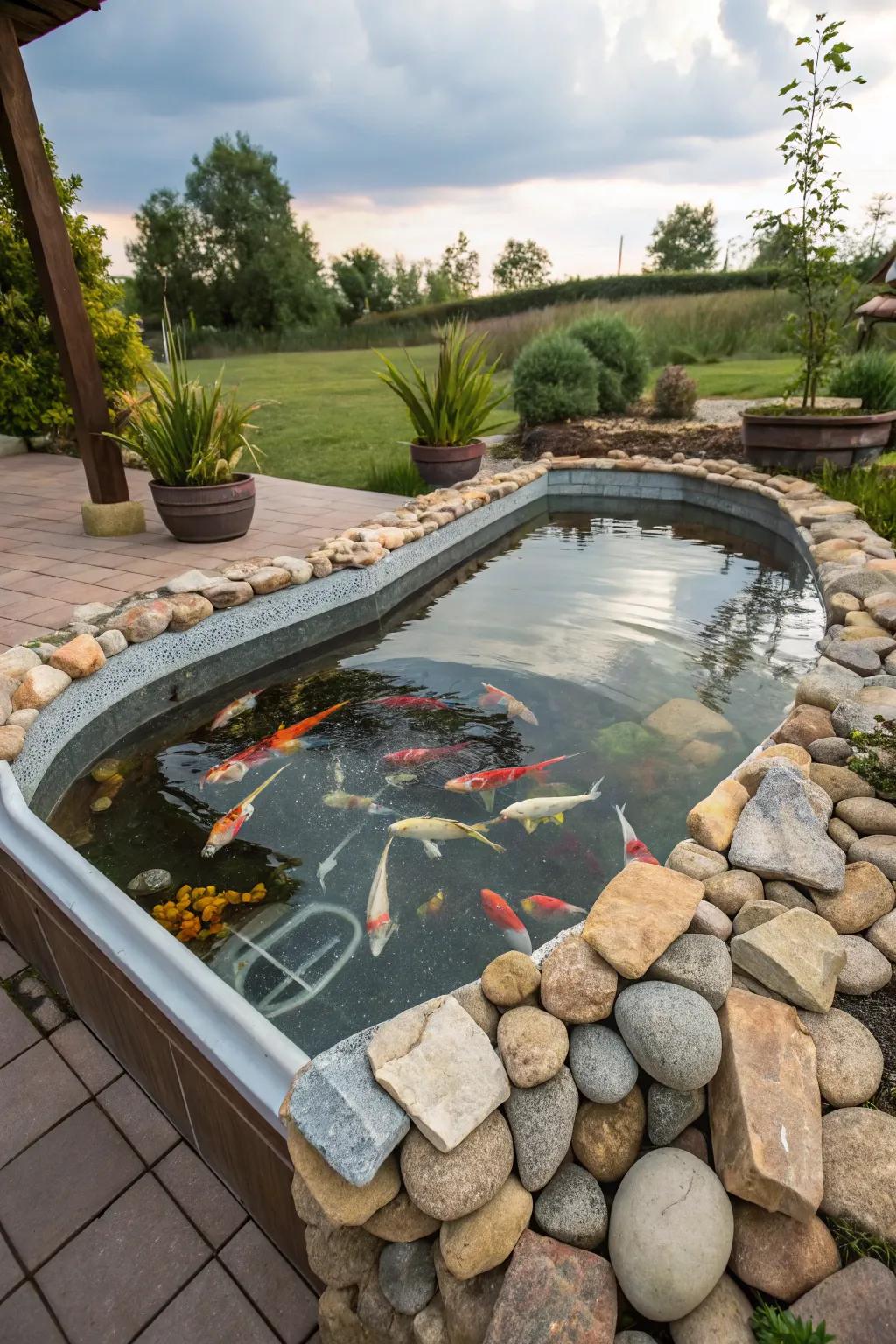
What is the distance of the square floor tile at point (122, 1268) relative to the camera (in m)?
1.12

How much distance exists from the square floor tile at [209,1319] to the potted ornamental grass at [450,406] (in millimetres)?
5288

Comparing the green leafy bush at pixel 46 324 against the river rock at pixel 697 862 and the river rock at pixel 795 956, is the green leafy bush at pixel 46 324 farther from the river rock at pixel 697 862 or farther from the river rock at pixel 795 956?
the river rock at pixel 795 956

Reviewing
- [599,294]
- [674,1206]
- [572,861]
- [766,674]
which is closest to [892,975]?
[674,1206]

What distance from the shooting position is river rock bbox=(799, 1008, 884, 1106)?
1165 millimetres

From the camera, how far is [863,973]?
1.37m

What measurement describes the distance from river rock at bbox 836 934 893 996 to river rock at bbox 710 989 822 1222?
0.20m

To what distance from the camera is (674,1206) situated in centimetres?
100

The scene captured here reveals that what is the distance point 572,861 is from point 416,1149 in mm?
1127

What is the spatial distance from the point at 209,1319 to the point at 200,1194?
0.20m

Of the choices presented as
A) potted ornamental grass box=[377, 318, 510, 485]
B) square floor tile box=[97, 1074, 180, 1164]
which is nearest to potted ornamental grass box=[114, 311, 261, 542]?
potted ornamental grass box=[377, 318, 510, 485]

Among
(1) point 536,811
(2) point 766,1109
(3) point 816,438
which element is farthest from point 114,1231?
(3) point 816,438

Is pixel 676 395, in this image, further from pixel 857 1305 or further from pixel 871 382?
pixel 857 1305

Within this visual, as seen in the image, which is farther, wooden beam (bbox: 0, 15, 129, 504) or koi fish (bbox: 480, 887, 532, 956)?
wooden beam (bbox: 0, 15, 129, 504)

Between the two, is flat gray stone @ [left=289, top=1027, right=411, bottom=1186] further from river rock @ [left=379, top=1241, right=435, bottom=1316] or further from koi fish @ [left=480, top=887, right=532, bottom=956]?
koi fish @ [left=480, top=887, right=532, bottom=956]
